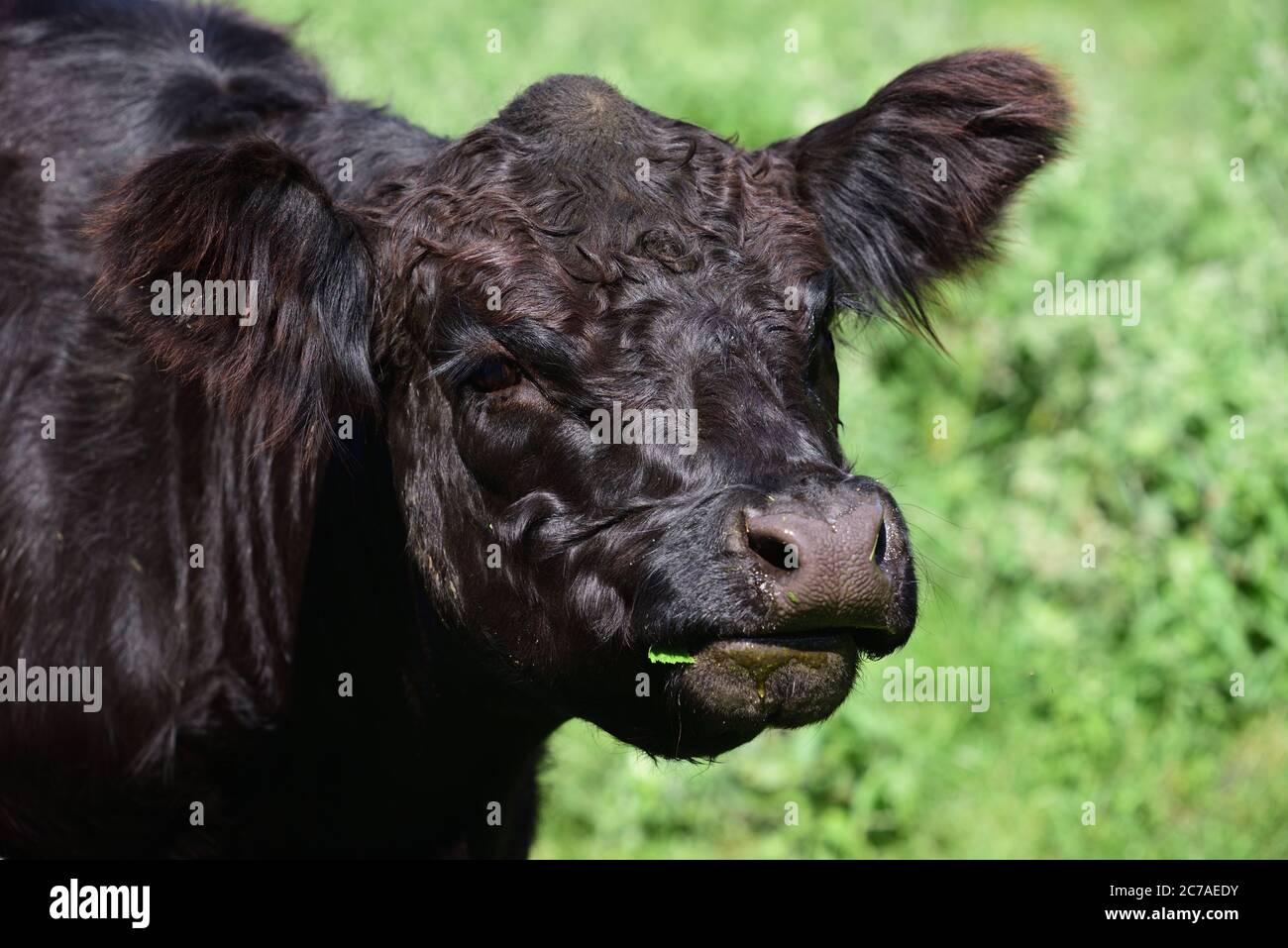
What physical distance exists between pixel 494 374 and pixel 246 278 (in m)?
0.58

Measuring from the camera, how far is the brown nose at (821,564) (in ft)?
9.45

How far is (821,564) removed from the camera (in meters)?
2.88

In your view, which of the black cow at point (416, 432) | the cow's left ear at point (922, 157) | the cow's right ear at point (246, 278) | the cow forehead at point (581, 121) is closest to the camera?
the black cow at point (416, 432)

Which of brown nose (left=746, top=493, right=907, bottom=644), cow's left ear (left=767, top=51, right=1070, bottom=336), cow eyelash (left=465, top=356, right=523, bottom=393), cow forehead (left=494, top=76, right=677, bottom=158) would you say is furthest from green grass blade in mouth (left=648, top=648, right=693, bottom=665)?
cow's left ear (left=767, top=51, right=1070, bottom=336)

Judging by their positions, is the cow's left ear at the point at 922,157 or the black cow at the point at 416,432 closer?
the black cow at the point at 416,432

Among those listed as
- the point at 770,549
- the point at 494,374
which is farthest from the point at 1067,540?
the point at 770,549

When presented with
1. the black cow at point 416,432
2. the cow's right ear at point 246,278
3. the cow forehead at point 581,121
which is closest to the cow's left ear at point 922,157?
the black cow at point 416,432

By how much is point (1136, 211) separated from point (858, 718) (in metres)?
3.37

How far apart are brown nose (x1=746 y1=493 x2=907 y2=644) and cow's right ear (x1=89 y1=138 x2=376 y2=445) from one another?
1172mm

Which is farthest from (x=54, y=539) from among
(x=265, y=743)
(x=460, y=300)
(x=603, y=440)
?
(x=603, y=440)

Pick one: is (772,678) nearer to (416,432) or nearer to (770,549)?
(770,549)

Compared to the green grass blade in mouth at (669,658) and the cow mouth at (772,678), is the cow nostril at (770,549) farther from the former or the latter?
the green grass blade in mouth at (669,658)
